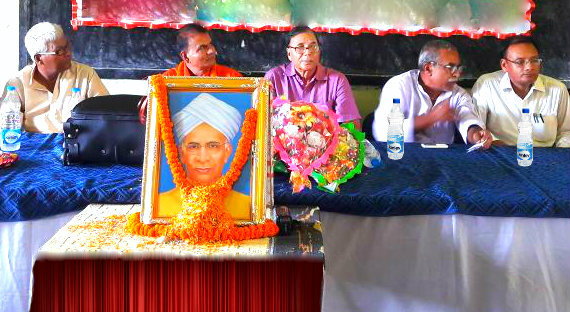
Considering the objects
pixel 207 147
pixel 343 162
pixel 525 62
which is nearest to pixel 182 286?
pixel 207 147

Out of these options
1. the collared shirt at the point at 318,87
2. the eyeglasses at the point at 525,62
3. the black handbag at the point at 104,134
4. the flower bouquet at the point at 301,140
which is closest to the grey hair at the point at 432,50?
the eyeglasses at the point at 525,62

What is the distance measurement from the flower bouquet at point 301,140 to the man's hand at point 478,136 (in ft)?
3.35

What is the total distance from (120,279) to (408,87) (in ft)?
7.05

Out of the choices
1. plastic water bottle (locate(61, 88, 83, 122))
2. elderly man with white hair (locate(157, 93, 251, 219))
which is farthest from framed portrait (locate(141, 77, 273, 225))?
plastic water bottle (locate(61, 88, 83, 122))

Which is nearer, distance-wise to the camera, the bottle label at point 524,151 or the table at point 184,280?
the table at point 184,280

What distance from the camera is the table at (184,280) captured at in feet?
5.00

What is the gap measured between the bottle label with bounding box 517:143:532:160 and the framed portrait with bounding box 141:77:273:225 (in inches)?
46.6

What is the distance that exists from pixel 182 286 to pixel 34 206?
67 cm

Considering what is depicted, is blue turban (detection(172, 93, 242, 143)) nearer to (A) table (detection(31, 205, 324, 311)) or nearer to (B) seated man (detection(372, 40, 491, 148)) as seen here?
(A) table (detection(31, 205, 324, 311))

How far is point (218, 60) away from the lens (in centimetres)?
391

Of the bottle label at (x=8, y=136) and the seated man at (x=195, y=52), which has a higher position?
the seated man at (x=195, y=52)

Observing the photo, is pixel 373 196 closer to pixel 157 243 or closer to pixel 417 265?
pixel 417 265

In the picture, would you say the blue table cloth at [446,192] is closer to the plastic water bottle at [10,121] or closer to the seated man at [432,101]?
the seated man at [432,101]

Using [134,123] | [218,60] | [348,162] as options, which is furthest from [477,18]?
[134,123]
